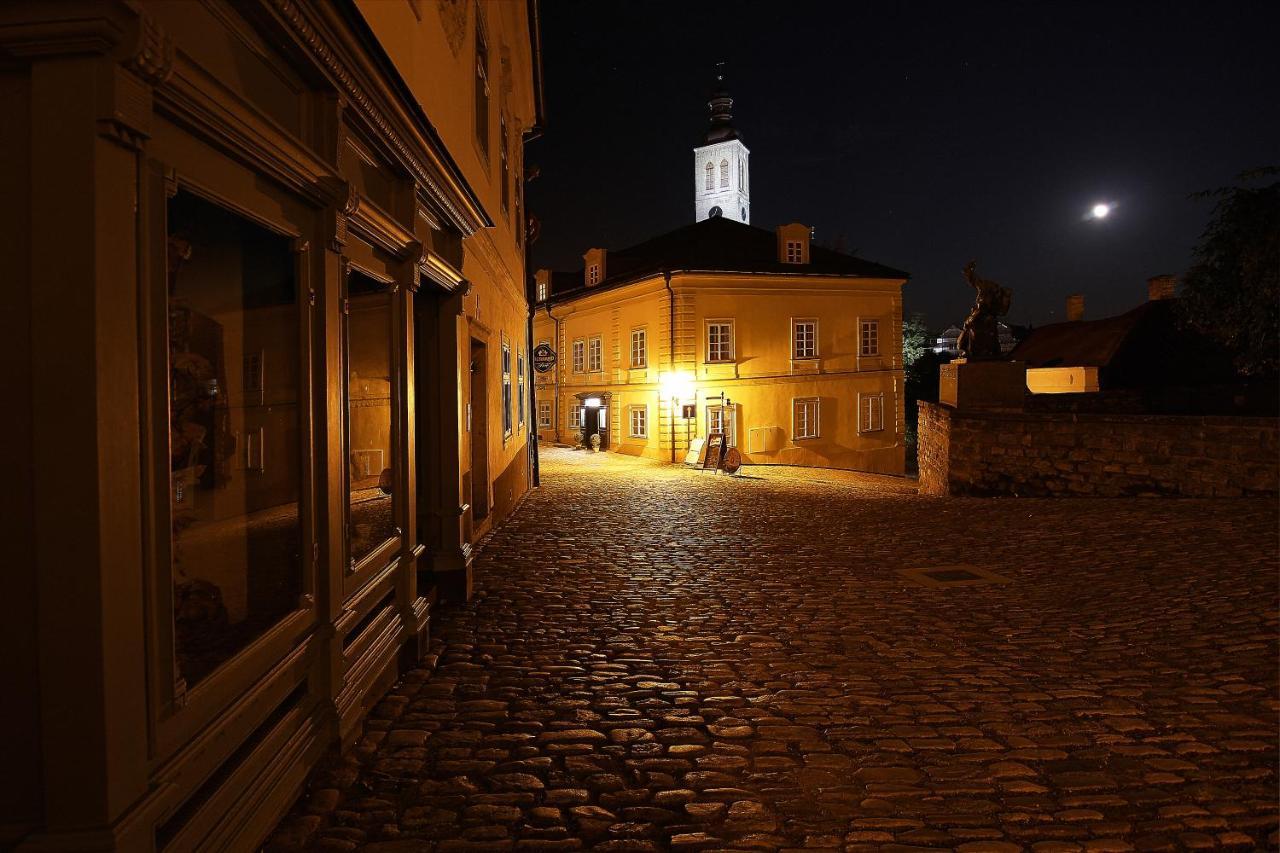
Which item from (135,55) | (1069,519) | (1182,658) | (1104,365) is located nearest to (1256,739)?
(1182,658)

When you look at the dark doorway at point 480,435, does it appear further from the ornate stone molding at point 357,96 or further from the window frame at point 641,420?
the window frame at point 641,420

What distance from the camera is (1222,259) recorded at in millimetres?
22750

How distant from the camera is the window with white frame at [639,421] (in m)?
29.8

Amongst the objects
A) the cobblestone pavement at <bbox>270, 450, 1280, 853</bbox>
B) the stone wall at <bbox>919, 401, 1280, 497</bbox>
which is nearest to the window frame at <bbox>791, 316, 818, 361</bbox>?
the stone wall at <bbox>919, 401, 1280, 497</bbox>

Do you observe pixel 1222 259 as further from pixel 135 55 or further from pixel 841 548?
pixel 135 55

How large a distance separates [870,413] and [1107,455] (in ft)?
56.0

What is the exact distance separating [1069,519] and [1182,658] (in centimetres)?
665

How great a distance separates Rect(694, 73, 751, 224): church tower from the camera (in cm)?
7694

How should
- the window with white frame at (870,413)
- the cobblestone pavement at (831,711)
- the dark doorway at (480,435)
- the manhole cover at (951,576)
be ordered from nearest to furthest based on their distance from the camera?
the cobblestone pavement at (831,711) → the manhole cover at (951,576) → the dark doorway at (480,435) → the window with white frame at (870,413)

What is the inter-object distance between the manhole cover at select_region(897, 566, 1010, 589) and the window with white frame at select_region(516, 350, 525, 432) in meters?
9.14

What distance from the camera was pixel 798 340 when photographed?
29531 mm

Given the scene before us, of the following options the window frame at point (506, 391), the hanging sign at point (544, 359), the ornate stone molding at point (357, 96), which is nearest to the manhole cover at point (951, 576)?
the ornate stone molding at point (357, 96)

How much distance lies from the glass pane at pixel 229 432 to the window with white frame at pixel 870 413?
28638mm

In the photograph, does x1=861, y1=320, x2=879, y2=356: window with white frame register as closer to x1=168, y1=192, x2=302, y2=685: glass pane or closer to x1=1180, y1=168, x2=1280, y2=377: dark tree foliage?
x1=1180, y1=168, x2=1280, y2=377: dark tree foliage
